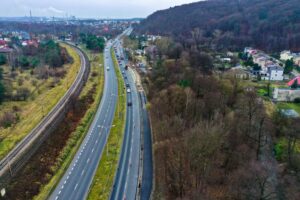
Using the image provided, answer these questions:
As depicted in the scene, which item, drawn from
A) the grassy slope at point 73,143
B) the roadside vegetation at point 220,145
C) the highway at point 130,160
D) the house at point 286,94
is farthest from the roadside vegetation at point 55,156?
the house at point 286,94

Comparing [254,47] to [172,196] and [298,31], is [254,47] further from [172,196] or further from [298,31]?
[172,196]

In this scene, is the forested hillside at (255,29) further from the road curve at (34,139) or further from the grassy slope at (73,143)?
the road curve at (34,139)

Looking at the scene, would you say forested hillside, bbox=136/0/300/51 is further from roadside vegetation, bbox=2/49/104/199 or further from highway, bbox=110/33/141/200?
roadside vegetation, bbox=2/49/104/199

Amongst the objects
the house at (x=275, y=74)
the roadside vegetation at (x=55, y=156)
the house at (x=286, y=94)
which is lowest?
the roadside vegetation at (x=55, y=156)

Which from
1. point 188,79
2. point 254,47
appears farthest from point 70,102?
point 254,47

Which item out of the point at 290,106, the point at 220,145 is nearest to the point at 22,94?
the point at 220,145

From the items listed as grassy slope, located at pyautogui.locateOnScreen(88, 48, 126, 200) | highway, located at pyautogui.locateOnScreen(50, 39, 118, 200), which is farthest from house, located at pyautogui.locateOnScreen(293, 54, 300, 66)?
grassy slope, located at pyautogui.locateOnScreen(88, 48, 126, 200)
